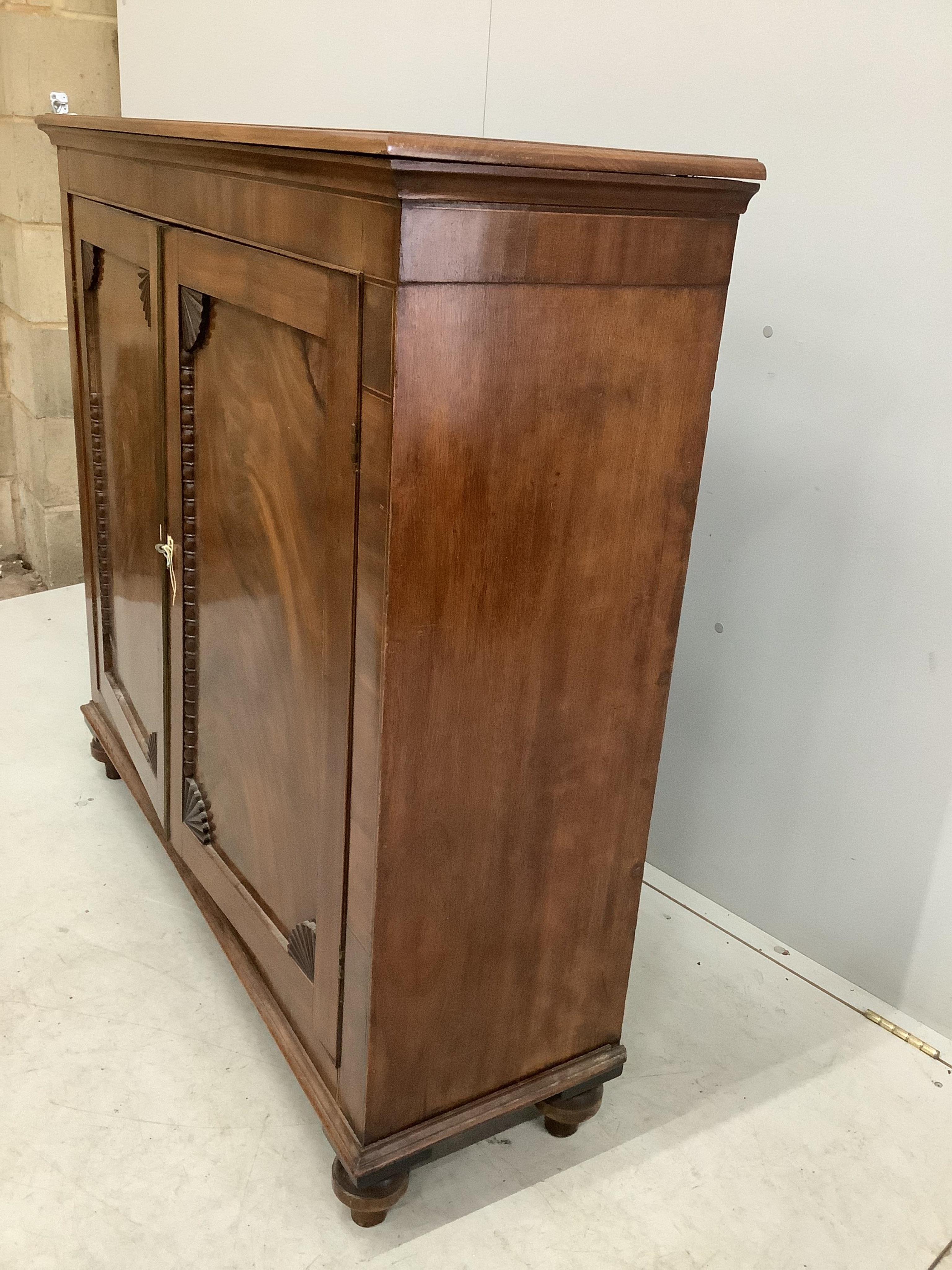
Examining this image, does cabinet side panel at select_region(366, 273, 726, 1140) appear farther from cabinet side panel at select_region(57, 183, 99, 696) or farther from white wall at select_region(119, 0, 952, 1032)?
cabinet side panel at select_region(57, 183, 99, 696)

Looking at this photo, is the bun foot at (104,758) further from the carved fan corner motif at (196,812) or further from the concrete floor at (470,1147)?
the carved fan corner motif at (196,812)

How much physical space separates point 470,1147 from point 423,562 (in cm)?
86

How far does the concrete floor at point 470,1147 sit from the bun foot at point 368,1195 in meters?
0.02

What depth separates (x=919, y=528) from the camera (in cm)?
157

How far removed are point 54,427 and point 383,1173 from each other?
2503 mm

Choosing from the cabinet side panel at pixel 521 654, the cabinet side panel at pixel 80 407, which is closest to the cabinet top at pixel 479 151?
the cabinet side panel at pixel 521 654

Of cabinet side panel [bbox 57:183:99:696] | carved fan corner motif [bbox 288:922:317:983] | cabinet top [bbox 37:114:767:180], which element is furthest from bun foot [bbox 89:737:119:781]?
cabinet top [bbox 37:114:767:180]

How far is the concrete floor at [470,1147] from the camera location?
4.27 feet

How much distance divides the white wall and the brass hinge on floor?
0.05m

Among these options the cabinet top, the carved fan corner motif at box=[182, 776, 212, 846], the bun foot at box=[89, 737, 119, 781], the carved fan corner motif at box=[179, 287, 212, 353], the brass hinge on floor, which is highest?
the cabinet top

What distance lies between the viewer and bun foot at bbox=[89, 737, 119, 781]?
2217 mm

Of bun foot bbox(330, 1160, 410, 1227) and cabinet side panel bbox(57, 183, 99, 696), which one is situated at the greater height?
cabinet side panel bbox(57, 183, 99, 696)

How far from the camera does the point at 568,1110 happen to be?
1.43m

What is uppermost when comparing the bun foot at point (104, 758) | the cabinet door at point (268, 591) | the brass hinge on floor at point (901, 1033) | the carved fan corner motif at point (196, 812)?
the cabinet door at point (268, 591)
